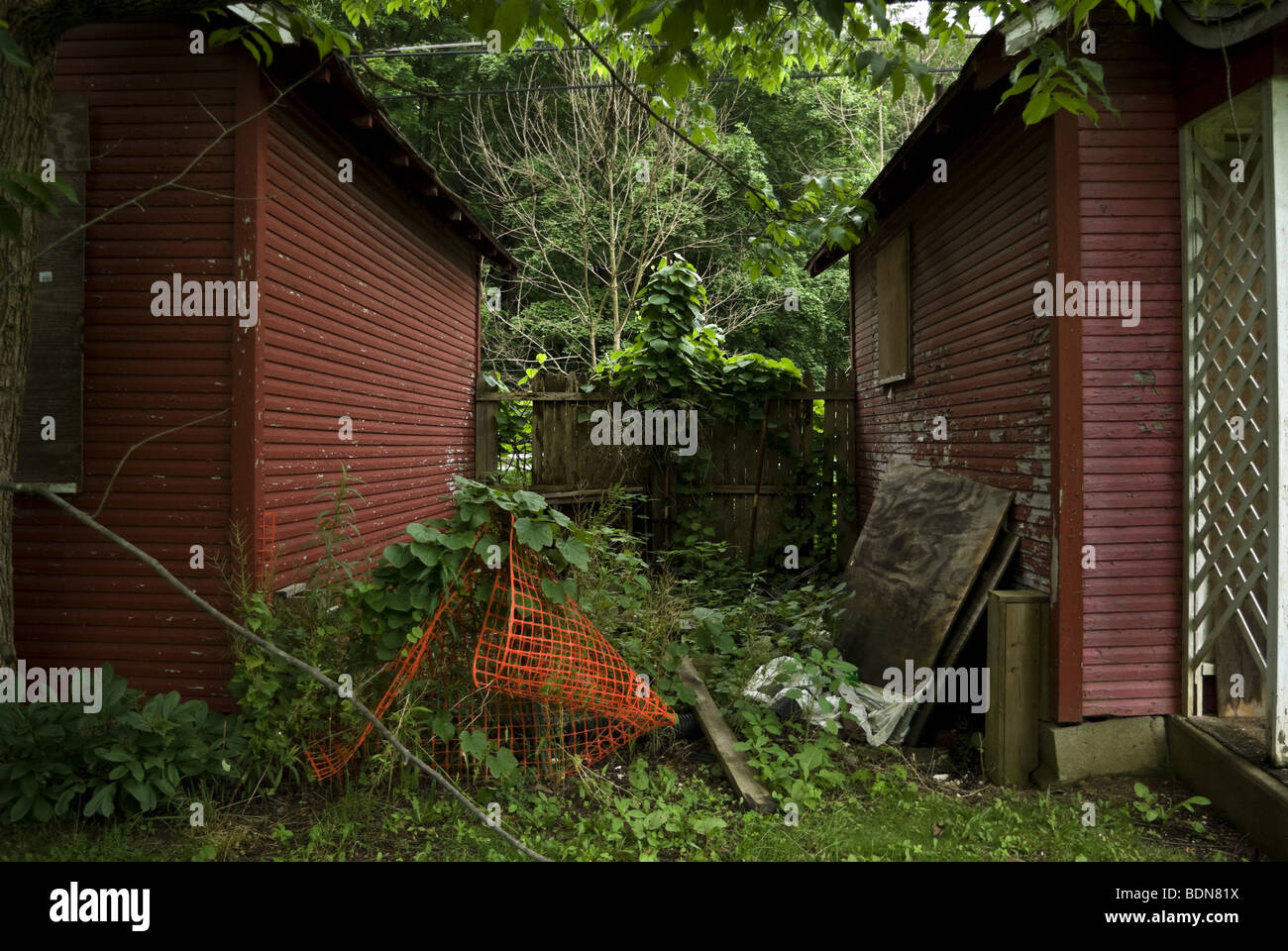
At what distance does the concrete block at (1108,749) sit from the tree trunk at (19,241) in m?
5.52

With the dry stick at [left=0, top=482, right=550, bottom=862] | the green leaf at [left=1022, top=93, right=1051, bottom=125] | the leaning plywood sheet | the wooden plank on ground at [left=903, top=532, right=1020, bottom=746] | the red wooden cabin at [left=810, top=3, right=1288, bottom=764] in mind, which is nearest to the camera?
the dry stick at [left=0, top=482, right=550, bottom=862]

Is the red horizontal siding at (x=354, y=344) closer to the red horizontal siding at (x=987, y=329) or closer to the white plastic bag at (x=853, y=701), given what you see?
the white plastic bag at (x=853, y=701)

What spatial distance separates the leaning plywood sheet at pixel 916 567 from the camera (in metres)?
5.75

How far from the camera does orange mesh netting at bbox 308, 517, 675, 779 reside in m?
4.43

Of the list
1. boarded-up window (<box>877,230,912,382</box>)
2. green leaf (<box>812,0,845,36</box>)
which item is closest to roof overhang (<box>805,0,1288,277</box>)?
green leaf (<box>812,0,845,36</box>)

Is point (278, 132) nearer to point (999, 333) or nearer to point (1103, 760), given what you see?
point (999, 333)

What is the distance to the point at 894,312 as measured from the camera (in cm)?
866

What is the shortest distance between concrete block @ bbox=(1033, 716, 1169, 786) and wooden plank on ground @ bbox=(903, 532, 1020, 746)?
0.79m

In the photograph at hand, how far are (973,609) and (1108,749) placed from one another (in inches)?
45.3

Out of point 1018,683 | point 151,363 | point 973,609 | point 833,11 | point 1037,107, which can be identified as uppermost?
point 1037,107

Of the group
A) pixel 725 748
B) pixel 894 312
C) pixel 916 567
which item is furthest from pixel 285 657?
pixel 894 312

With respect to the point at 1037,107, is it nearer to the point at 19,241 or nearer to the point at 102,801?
the point at 19,241

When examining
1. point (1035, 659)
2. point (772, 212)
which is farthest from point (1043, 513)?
point (772, 212)

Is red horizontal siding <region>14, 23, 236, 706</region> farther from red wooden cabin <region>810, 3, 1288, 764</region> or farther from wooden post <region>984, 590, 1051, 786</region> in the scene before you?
red wooden cabin <region>810, 3, 1288, 764</region>
